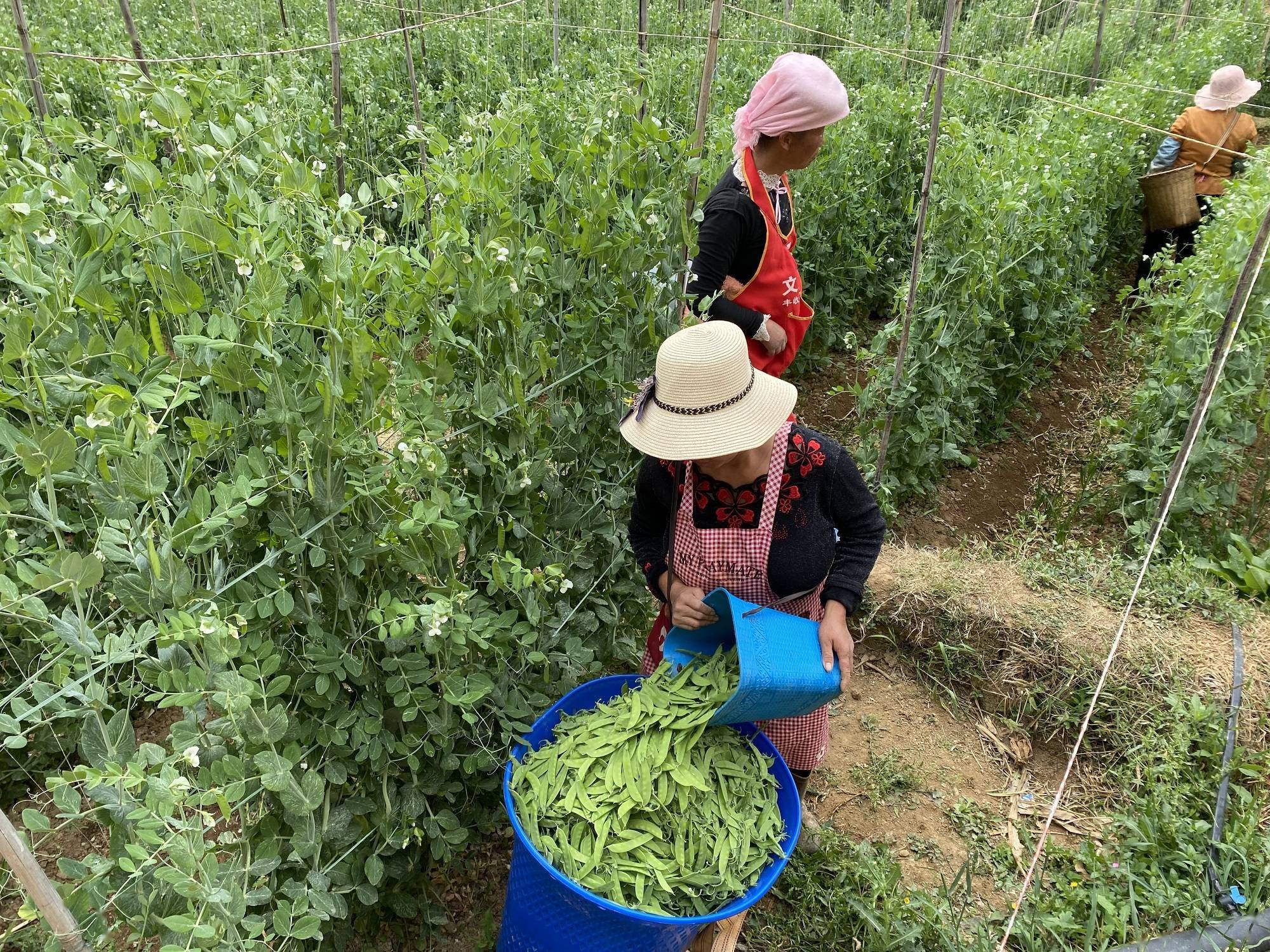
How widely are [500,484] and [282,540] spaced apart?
1.81ft

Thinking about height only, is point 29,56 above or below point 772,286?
above

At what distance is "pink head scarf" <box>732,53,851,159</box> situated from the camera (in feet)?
8.47

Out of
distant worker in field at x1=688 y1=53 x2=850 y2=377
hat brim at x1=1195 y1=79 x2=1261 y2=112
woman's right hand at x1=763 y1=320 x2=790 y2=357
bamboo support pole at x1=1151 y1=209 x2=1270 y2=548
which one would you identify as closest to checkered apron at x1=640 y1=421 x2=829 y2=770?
distant worker in field at x1=688 y1=53 x2=850 y2=377

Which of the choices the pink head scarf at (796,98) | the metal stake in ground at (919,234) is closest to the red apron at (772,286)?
the pink head scarf at (796,98)

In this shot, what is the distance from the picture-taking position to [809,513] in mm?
2023

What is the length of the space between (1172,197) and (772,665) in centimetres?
597

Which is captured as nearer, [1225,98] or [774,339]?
[774,339]

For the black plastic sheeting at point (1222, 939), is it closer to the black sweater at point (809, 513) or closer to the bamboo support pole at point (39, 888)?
the black sweater at point (809, 513)

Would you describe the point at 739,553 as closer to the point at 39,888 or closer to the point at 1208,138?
the point at 39,888

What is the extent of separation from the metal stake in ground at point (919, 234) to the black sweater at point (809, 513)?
154 centimetres

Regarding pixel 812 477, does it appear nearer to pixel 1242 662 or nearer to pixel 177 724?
pixel 177 724

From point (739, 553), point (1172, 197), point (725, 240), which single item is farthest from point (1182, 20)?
point (739, 553)

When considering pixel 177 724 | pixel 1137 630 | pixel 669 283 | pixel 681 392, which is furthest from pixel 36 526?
pixel 1137 630

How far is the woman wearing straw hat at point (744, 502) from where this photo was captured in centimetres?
183
